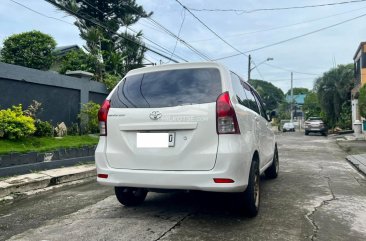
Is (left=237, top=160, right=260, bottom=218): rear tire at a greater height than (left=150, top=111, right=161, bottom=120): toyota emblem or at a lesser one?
lesser

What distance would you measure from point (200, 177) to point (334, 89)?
31.0 metres

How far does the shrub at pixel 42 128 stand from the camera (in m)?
9.11

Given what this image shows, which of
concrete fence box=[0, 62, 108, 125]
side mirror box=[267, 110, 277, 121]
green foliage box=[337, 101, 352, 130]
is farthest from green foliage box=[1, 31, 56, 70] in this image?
green foliage box=[337, 101, 352, 130]

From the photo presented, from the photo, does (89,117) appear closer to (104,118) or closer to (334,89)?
(104,118)

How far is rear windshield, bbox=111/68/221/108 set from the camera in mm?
3822

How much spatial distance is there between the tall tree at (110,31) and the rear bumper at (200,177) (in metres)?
11.6

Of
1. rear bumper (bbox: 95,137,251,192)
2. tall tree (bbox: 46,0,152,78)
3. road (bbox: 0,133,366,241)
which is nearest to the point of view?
rear bumper (bbox: 95,137,251,192)

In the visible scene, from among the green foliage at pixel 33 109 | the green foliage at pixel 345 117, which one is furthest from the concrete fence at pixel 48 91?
the green foliage at pixel 345 117

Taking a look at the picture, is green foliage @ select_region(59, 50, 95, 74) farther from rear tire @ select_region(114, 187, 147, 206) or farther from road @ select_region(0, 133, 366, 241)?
rear tire @ select_region(114, 187, 147, 206)

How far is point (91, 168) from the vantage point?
27.2 feet

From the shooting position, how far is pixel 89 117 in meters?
11.4

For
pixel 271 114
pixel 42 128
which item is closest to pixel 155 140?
pixel 271 114

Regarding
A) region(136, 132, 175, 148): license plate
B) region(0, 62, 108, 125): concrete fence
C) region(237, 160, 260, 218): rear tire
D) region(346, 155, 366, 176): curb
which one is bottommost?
region(346, 155, 366, 176): curb

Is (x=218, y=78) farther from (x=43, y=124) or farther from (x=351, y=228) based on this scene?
(x=43, y=124)
